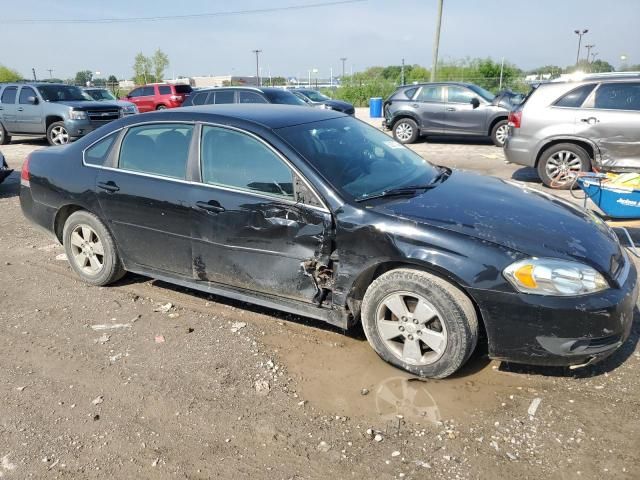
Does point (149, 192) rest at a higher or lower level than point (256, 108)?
lower

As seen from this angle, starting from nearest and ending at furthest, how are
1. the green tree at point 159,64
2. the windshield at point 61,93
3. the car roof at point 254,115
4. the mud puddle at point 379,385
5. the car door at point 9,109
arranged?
the mud puddle at point 379,385 → the car roof at point 254,115 → the windshield at point 61,93 → the car door at point 9,109 → the green tree at point 159,64

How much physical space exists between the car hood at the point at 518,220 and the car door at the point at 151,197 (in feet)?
5.32

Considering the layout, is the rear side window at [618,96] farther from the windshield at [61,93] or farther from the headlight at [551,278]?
the windshield at [61,93]

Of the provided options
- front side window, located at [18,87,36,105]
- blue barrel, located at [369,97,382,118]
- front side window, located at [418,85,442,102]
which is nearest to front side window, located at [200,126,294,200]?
front side window, located at [418,85,442,102]

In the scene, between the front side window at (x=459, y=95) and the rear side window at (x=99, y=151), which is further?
the front side window at (x=459, y=95)

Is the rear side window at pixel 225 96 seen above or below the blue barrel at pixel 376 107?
above

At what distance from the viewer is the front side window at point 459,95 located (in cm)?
1383

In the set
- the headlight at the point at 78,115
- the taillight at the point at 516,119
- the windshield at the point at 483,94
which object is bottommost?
the headlight at the point at 78,115

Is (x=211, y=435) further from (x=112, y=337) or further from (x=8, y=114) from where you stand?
(x=8, y=114)

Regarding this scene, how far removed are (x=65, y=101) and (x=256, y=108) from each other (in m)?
12.8

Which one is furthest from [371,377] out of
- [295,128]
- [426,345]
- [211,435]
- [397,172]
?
[295,128]

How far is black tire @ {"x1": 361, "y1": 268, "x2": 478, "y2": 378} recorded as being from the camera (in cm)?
308

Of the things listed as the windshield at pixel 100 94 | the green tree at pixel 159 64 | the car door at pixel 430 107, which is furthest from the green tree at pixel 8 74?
the car door at pixel 430 107

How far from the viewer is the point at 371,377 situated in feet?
11.1
